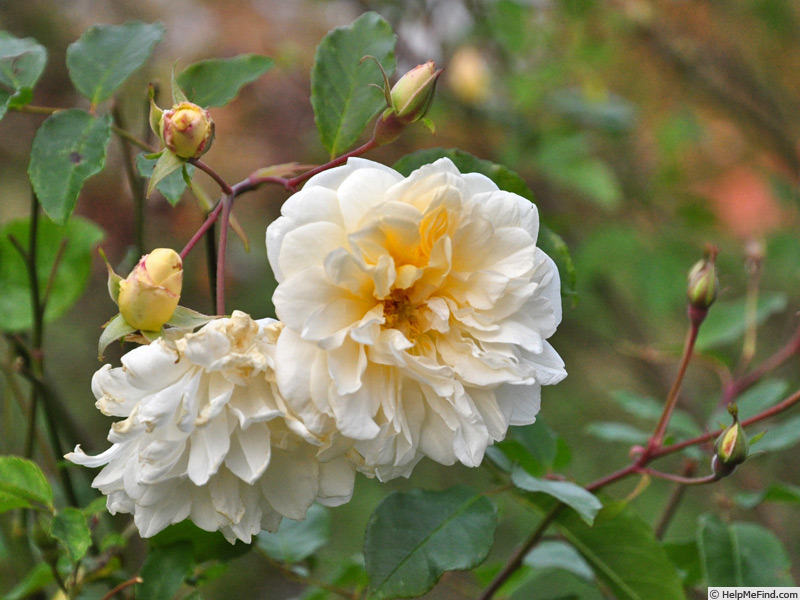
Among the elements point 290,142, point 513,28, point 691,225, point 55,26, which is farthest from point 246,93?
point 691,225

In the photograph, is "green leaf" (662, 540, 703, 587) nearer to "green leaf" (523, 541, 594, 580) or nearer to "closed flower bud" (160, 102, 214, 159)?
"green leaf" (523, 541, 594, 580)

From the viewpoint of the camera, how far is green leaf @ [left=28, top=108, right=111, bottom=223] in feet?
1.67

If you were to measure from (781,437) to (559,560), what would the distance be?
0.26 m

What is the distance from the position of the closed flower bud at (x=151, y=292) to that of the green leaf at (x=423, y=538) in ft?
0.75

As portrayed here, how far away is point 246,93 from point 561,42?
0.89 metres

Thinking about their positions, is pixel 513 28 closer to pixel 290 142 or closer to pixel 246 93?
pixel 290 142

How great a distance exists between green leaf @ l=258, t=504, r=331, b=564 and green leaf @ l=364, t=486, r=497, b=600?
0.23 m

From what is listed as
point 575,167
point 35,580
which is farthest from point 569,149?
point 35,580

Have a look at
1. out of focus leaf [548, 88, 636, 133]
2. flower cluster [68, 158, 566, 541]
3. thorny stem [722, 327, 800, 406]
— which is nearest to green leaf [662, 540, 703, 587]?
thorny stem [722, 327, 800, 406]

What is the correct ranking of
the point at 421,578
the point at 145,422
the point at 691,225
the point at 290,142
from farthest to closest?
the point at 290,142, the point at 691,225, the point at 421,578, the point at 145,422

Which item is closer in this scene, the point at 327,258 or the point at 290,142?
the point at 327,258

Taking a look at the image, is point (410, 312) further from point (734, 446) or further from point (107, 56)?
point (107, 56)

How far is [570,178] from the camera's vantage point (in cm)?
146

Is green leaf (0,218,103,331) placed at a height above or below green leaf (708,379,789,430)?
above
